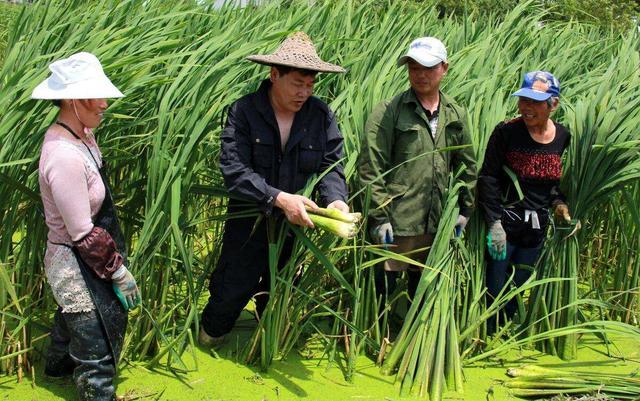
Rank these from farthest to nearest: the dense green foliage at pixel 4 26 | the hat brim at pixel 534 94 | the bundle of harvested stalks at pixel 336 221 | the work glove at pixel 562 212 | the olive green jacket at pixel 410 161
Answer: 1. the dense green foliage at pixel 4 26
2. the work glove at pixel 562 212
3. the hat brim at pixel 534 94
4. the olive green jacket at pixel 410 161
5. the bundle of harvested stalks at pixel 336 221

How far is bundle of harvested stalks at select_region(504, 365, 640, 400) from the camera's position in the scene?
2.97m

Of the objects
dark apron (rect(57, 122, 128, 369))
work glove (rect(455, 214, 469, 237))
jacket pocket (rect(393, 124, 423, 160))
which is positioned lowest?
dark apron (rect(57, 122, 128, 369))

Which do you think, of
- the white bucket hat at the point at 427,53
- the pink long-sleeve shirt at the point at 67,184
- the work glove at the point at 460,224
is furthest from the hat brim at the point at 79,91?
the work glove at the point at 460,224

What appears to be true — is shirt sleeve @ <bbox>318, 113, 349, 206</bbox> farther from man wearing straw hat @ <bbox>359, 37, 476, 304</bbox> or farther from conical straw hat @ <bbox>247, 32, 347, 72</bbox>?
conical straw hat @ <bbox>247, 32, 347, 72</bbox>

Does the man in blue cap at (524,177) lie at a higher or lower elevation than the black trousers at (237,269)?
higher

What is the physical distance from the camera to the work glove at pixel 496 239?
11.1ft

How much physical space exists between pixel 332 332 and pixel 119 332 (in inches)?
38.5

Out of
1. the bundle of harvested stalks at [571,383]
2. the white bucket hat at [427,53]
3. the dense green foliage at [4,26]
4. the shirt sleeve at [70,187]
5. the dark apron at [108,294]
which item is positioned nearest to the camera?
the shirt sleeve at [70,187]

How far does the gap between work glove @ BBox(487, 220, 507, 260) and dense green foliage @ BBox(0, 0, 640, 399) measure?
56 mm

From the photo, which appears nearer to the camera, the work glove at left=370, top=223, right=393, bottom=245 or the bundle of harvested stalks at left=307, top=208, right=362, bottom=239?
the bundle of harvested stalks at left=307, top=208, right=362, bottom=239

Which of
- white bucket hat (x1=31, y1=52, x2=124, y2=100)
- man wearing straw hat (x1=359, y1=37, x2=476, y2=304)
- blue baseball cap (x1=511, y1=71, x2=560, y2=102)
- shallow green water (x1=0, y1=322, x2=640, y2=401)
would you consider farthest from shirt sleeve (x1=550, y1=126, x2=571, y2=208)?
white bucket hat (x1=31, y1=52, x2=124, y2=100)

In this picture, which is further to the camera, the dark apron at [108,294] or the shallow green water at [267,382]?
the shallow green water at [267,382]

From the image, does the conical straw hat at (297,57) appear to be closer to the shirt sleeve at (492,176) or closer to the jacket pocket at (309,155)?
the jacket pocket at (309,155)

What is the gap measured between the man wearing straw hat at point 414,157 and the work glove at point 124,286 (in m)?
1.05
